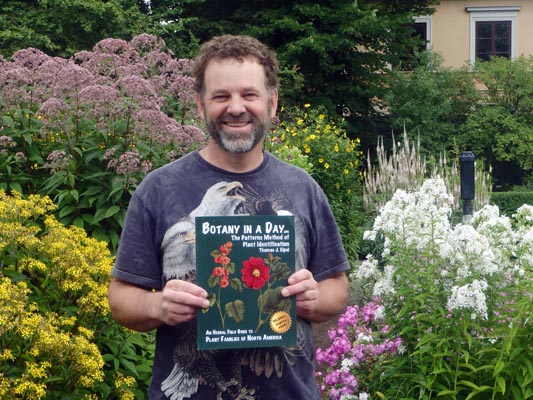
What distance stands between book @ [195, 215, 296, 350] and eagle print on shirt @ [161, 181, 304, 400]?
0.07m

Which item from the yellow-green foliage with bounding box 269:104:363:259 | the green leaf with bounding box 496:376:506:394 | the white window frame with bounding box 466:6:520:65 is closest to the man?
the green leaf with bounding box 496:376:506:394

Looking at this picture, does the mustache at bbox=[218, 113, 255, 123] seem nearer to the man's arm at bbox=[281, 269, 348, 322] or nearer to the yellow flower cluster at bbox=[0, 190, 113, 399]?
the man's arm at bbox=[281, 269, 348, 322]

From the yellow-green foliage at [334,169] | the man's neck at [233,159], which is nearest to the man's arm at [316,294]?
the man's neck at [233,159]

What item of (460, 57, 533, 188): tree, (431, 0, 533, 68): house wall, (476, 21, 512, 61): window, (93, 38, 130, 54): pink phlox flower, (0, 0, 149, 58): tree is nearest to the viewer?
(93, 38, 130, 54): pink phlox flower

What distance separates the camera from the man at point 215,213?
7.97 feet

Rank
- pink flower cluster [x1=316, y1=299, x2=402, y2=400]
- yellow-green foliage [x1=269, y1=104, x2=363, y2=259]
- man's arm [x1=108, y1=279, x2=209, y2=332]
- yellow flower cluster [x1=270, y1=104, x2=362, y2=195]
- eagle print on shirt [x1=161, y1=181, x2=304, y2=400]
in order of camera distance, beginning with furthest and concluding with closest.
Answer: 1. yellow flower cluster [x1=270, y1=104, x2=362, y2=195]
2. yellow-green foliage [x1=269, y1=104, x2=363, y2=259]
3. pink flower cluster [x1=316, y1=299, x2=402, y2=400]
4. eagle print on shirt [x1=161, y1=181, x2=304, y2=400]
5. man's arm [x1=108, y1=279, x2=209, y2=332]

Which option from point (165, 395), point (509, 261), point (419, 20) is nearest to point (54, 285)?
point (165, 395)

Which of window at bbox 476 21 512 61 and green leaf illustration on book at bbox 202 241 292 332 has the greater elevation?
window at bbox 476 21 512 61

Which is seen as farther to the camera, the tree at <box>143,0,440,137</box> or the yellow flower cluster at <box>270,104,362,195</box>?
the tree at <box>143,0,440,137</box>

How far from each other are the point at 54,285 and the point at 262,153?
180cm

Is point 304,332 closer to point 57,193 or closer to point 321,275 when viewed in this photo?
point 321,275

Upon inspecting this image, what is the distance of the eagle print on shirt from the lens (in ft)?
7.95

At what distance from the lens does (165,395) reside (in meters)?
2.44

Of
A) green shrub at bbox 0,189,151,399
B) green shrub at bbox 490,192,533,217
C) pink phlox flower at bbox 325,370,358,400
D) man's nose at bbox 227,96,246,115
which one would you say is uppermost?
man's nose at bbox 227,96,246,115
